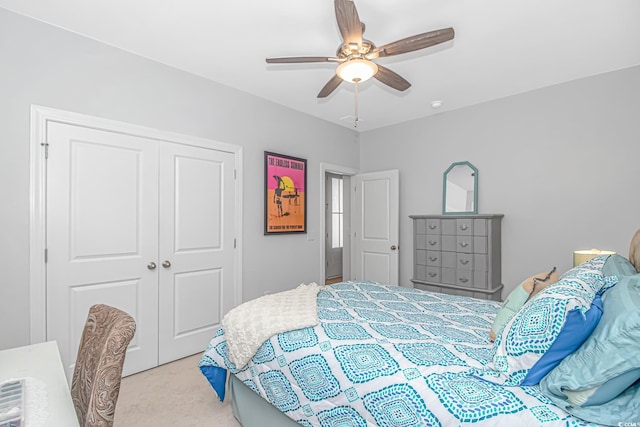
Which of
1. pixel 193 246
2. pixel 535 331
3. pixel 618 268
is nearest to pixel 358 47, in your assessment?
pixel 535 331

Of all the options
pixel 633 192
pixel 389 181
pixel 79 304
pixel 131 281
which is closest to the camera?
pixel 79 304

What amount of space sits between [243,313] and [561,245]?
3.31m

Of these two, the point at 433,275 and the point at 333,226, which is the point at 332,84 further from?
the point at 333,226

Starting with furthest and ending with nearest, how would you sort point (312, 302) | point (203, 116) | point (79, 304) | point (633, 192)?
point (203, 116) → point (633, 192) → point (79, 304) → point (312, 302)

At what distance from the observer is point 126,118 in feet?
8.89

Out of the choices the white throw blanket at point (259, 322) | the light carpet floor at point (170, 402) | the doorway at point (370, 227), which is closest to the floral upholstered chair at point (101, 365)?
the white throw blanket at point (259, 322)

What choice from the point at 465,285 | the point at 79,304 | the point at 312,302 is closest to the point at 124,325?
the point at 312,302

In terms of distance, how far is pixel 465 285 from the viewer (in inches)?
140

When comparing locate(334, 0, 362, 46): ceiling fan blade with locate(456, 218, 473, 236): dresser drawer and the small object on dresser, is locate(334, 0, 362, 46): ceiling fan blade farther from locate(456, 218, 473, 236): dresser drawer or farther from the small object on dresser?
locate(456, 218, 473, 236): dresser drawer

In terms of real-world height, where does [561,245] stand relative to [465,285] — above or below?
above

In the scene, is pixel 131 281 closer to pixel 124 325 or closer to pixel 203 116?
pixel 203 116

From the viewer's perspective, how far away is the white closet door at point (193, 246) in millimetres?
2955

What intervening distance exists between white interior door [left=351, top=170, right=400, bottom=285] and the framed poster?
1084mm

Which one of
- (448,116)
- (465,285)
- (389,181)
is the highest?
(448,116)
